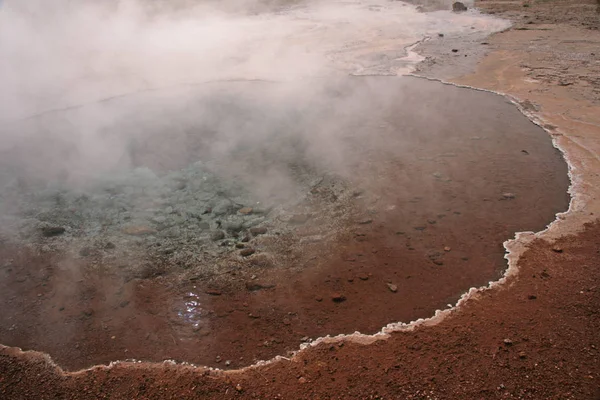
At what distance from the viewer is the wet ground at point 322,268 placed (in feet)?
8.06

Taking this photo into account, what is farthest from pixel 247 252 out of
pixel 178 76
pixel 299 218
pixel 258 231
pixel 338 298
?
pixel 178 76

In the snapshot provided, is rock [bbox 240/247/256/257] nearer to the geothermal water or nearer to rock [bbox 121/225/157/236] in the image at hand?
the geothermal water

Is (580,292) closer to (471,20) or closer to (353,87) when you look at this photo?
(353,87)

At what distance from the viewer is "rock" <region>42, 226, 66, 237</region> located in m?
3.40

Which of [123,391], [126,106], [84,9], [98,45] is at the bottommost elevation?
[123,391]

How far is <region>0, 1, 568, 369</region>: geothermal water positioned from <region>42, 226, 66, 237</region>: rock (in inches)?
0.6

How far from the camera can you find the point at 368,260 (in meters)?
2.98

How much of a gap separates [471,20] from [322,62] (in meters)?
5.49

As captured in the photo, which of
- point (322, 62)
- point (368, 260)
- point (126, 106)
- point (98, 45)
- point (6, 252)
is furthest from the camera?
point (98, 45)

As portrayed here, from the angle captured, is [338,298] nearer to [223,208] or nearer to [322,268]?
[322,268]

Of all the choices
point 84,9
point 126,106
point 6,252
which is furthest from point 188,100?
point 84,9

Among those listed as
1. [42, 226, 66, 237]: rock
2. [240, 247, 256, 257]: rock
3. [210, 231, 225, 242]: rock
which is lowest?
[240, 247, 256, 257]: rock

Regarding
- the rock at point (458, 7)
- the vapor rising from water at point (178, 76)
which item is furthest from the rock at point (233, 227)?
the rock at point (458, 7)

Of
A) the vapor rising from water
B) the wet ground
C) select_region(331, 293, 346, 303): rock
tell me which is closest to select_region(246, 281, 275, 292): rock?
the wet ground
